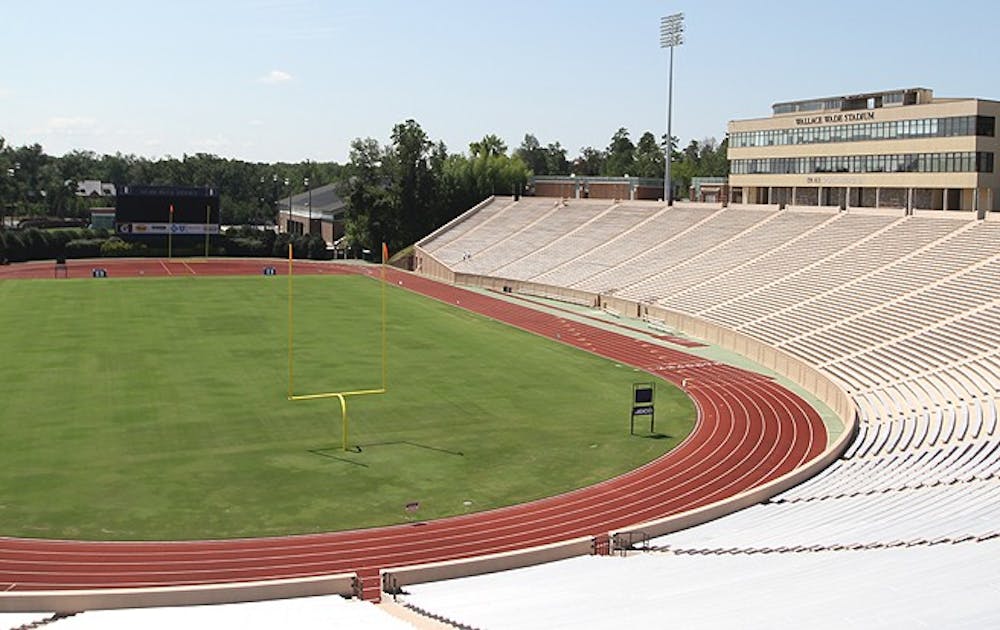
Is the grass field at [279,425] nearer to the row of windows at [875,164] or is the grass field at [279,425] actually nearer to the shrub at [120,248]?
the row of windows at [875,164]

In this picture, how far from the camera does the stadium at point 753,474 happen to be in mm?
14273

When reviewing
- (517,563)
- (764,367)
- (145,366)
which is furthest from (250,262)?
(517,563)

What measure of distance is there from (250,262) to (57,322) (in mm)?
41749

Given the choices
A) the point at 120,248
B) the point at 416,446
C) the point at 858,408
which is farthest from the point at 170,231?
the point at 858,408

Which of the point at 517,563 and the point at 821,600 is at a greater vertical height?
the point at 821,600

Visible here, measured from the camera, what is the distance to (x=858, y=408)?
32.6 meters

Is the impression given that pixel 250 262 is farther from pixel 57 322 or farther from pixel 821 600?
pixel 821 600

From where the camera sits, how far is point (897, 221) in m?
54.1

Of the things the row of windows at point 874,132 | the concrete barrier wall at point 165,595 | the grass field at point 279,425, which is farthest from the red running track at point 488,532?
the row of windows at point 874,132

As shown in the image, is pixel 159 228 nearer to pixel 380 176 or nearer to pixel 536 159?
pixel 380 176

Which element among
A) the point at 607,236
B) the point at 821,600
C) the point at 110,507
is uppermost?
the point at 607,236

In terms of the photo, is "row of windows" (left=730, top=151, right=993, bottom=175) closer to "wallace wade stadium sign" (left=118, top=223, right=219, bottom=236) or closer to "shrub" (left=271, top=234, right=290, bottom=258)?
"shrub" (left=271, top=234, right=290, bottom=258)

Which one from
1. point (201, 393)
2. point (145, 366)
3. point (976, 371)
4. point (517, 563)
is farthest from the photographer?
point (145, 366)

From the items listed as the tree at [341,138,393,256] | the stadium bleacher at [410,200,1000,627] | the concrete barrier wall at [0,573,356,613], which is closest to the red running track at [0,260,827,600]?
the concrete barrier wall at [0,573,356,613]
